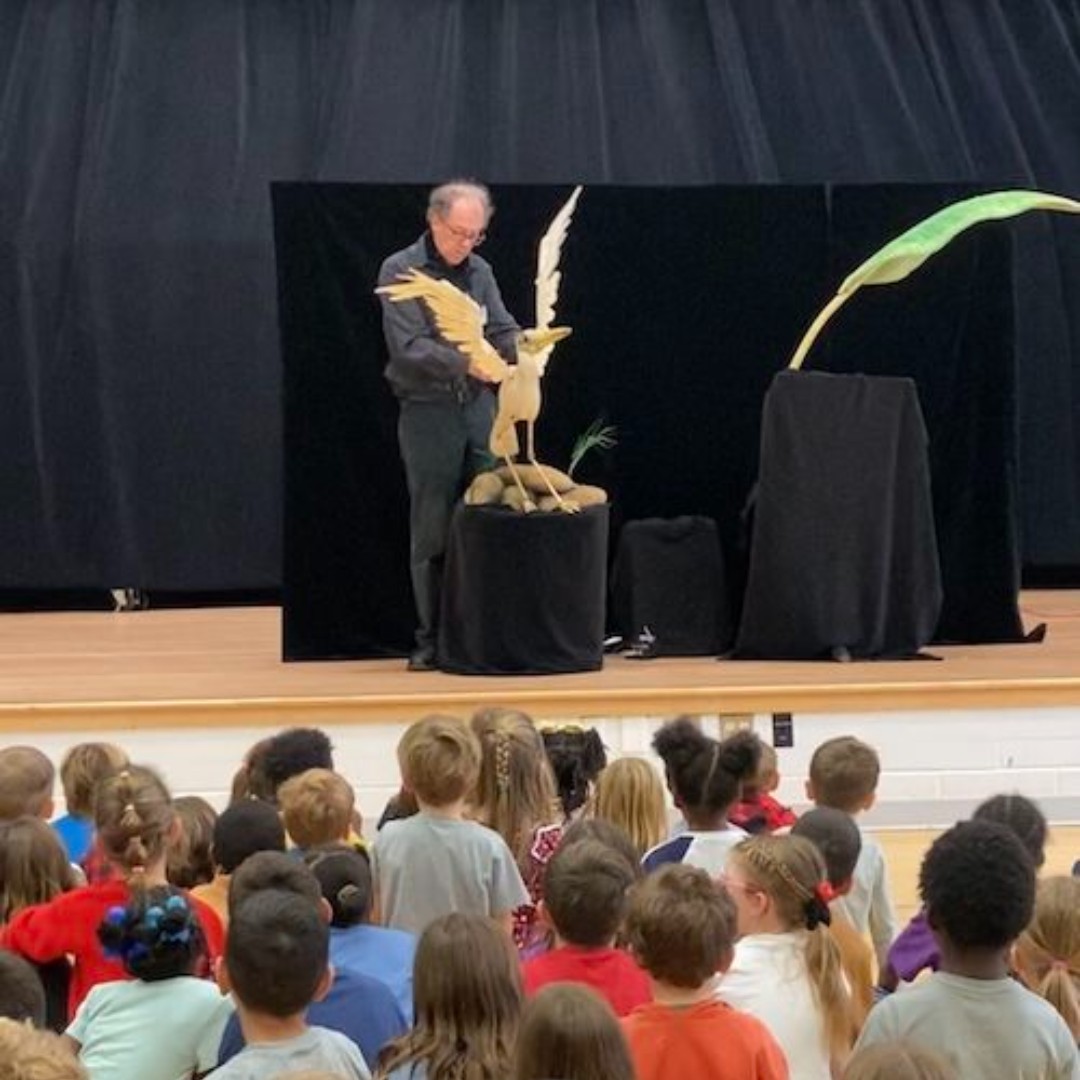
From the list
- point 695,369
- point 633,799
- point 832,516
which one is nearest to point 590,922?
point 633,799

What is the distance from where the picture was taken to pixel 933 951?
3.43 metres

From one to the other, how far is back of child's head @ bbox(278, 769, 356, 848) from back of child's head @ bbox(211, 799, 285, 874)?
0.22ft

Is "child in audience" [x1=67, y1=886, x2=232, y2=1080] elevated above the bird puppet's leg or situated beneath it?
situated beneath

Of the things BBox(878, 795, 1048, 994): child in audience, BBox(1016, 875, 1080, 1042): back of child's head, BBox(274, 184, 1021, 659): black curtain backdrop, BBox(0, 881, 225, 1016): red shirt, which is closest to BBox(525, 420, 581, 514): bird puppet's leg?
BBox(274, 184, 1021, 659): black curtain backdrop

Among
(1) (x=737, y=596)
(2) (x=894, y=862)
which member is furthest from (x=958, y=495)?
(2) (x=894, y=862)

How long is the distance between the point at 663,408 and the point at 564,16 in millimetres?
2665

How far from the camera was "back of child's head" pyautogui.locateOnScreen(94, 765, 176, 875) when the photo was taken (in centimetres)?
341

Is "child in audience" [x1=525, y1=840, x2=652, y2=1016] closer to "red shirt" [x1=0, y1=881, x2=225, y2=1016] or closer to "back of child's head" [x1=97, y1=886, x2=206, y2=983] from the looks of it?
"back of child's head" [x1=97, y1=886, x2=206, y2=983]

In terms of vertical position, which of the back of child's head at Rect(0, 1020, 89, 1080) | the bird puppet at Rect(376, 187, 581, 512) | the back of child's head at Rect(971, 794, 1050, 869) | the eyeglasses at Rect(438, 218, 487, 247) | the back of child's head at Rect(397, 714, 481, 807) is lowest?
the back of child's head at Rect(971, 794, 1050, 869)

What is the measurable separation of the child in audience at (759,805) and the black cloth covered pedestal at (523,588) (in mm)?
2667

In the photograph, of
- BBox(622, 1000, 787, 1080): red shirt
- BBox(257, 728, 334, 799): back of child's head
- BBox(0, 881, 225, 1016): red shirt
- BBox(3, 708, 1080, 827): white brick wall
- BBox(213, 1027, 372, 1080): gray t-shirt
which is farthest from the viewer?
BBox(3, 708, 1080, 827): white brick wall

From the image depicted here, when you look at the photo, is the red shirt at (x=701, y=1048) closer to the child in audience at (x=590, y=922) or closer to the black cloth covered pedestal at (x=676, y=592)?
the child in audience at (x=590, y=922)

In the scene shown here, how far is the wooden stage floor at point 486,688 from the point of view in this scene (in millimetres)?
6387

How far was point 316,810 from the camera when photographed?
3.60 m
